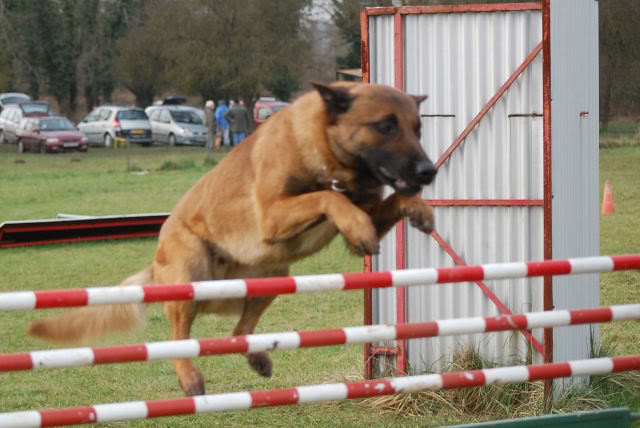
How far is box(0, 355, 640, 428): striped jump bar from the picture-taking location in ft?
12.1

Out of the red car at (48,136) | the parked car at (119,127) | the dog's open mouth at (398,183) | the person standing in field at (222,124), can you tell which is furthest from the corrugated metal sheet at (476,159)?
the parked car at (119,127)

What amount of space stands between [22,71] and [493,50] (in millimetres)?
48206

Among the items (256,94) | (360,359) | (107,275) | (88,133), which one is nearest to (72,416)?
(360,359)

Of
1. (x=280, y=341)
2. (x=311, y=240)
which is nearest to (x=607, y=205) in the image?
(x=311, y=240)

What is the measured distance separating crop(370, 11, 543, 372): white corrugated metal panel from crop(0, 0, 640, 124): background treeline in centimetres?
2310

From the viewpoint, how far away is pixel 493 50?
762 cm

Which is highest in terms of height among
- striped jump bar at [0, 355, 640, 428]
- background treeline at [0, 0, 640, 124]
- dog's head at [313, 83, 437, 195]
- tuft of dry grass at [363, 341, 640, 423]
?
background treeline at [0, 0, 640, 124]

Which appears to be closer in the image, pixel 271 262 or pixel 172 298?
pixel 172 298

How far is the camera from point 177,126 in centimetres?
3612

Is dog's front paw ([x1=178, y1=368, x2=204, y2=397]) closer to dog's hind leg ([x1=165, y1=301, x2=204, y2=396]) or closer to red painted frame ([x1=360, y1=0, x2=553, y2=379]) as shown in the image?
dog's hind leg ([x1=165, y1=301, x2=204, y2=396])

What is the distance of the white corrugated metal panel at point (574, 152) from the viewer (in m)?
6.52

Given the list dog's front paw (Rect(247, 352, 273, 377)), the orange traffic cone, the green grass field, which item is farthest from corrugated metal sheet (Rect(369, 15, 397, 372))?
the orange traffic cone

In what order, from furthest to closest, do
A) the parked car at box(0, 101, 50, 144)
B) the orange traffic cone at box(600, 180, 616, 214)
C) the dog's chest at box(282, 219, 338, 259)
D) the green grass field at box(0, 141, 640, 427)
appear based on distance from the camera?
the parked car at box(0, 101, 50, 144) → the orange traffic cone at box(600, 180, 616, 214) → the green grass field at box(0, 141, 640, 427) → the dog's chest at box(282, 219, 338, 259)

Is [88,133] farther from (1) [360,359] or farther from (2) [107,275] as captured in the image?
(1) [360,359]
